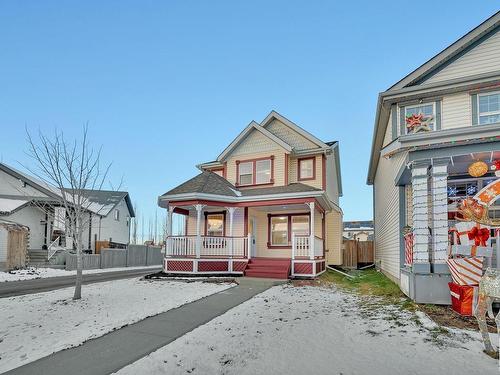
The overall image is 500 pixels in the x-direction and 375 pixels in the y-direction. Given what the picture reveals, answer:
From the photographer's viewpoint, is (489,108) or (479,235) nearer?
(479,235)

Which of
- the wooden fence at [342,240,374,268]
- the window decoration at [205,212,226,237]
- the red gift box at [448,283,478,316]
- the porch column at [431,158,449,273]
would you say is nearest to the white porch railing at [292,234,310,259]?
the window decoration at [205,212,226,237]

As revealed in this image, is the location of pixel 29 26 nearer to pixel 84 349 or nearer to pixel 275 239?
pixel 275 239

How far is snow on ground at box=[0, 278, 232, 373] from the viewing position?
17.4ft

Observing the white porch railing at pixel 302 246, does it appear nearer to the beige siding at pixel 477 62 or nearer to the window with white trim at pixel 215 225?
the window with white trim at pixel 215 225

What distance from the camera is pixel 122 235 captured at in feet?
102

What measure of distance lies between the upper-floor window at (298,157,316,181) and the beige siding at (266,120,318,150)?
0.78 meters

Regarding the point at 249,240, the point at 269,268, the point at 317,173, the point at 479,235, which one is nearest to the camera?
the point at 479,235

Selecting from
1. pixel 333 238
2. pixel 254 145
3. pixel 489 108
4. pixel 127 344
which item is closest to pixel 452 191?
pixel 489 108

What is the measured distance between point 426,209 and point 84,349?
25.1 feet

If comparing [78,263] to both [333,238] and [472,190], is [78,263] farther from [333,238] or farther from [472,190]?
[333,238]

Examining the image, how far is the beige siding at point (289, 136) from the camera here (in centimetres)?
1780

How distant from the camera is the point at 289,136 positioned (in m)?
18.4

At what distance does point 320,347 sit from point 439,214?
4.73 meters

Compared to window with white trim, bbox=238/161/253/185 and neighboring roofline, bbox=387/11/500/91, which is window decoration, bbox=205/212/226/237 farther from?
neighboring roofline, bbox=387/11/500/91
